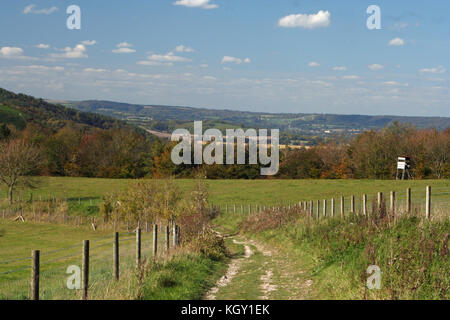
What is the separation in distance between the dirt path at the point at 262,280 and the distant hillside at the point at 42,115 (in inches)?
4748

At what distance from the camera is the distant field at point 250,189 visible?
52.1 meters

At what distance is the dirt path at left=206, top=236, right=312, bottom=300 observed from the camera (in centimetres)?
1082

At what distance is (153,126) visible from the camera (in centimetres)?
18675

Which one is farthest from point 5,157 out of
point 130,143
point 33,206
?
point 130,143

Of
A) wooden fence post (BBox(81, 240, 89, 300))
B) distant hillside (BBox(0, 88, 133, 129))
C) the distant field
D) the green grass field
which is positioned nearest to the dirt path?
the green grass field

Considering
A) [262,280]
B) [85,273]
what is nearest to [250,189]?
[262,280]

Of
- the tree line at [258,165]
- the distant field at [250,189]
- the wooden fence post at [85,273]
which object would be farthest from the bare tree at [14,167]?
the wooden fence post at [85,273]

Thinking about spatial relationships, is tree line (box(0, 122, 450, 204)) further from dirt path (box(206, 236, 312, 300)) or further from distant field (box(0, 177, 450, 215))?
dirt path (box(206, 236, 312, 300))

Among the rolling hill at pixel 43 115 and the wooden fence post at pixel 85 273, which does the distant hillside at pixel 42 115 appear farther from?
the wooden fence post at pixel 85 273

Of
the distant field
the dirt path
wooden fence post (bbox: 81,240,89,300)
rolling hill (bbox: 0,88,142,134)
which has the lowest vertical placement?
the distant field

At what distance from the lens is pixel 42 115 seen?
15688 centimetres

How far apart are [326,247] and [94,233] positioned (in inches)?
1198

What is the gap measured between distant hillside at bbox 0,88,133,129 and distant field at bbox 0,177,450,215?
68.1 m

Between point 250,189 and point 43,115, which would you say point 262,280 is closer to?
point 250,189
